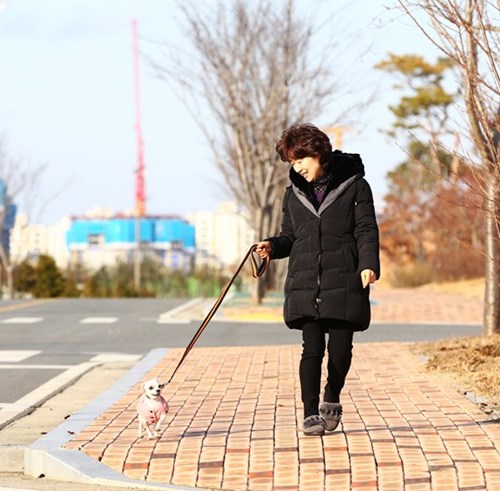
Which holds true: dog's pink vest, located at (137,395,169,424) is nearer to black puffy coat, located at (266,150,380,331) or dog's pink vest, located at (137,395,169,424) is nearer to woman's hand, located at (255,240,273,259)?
black puffy coat, located at (266,150,380,331)

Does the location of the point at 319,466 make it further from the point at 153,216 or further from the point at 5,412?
the point at 153,216

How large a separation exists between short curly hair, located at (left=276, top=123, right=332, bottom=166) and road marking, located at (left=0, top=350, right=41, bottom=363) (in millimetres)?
8287

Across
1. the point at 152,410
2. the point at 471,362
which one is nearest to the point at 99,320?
the point at 471,362

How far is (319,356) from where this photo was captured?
8.27m

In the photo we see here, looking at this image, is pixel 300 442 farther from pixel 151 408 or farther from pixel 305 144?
pixel 305 144

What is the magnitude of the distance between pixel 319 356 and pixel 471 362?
417 centimetres

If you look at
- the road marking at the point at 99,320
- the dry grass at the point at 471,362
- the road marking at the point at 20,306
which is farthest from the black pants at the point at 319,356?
the road marking at the point at 20,306

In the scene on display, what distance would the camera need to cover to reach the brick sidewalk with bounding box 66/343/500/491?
23.1ft

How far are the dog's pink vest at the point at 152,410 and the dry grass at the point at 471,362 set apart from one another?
2508 millimetres

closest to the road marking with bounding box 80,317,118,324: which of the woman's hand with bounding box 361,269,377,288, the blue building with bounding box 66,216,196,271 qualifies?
the woman's hand with bounding box 361,269,377,288

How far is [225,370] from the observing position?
43.5 ft

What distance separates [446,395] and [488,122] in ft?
6.79

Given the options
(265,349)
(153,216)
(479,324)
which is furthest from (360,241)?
(153,216)

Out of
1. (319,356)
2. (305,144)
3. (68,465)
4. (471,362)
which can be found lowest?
(68,465)
